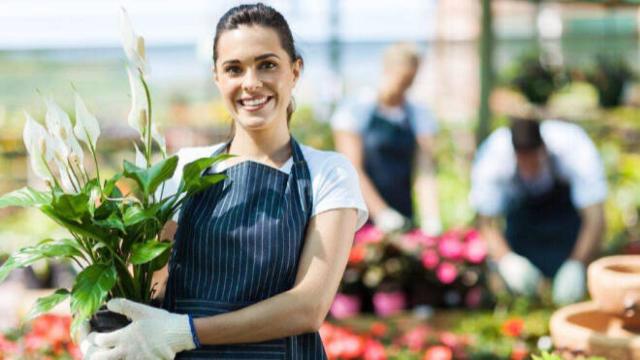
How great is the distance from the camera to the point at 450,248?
5098mm

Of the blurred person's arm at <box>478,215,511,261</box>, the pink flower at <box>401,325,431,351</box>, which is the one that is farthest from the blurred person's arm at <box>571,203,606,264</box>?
the pink flower at <box>401,325,431,351</box>

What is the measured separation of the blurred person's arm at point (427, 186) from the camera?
5.52 meters

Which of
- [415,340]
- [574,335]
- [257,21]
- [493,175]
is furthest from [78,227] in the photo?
[493,175]

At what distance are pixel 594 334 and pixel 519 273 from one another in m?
2.61

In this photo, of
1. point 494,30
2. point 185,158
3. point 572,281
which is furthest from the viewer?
point 494,30

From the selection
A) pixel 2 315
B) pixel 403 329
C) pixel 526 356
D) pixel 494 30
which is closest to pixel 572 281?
pixel 403 329

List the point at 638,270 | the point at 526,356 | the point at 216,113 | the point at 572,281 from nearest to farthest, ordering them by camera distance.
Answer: the point at 638,270
the point at 526,356
the point at 572,281
the point at 216,113

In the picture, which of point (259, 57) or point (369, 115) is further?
point (369, 115)

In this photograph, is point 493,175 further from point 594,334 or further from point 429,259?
point 594,334

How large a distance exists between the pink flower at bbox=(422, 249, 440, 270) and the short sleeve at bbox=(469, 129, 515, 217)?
0.36m

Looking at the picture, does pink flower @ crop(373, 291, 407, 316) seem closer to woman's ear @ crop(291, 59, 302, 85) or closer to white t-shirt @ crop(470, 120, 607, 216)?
white t-shirt @ crop(470, 120, 607, 216)

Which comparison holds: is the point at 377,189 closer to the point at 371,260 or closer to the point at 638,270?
the point at 371,260

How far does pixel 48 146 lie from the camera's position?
77.7 inches

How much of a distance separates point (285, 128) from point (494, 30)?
13.7ft
